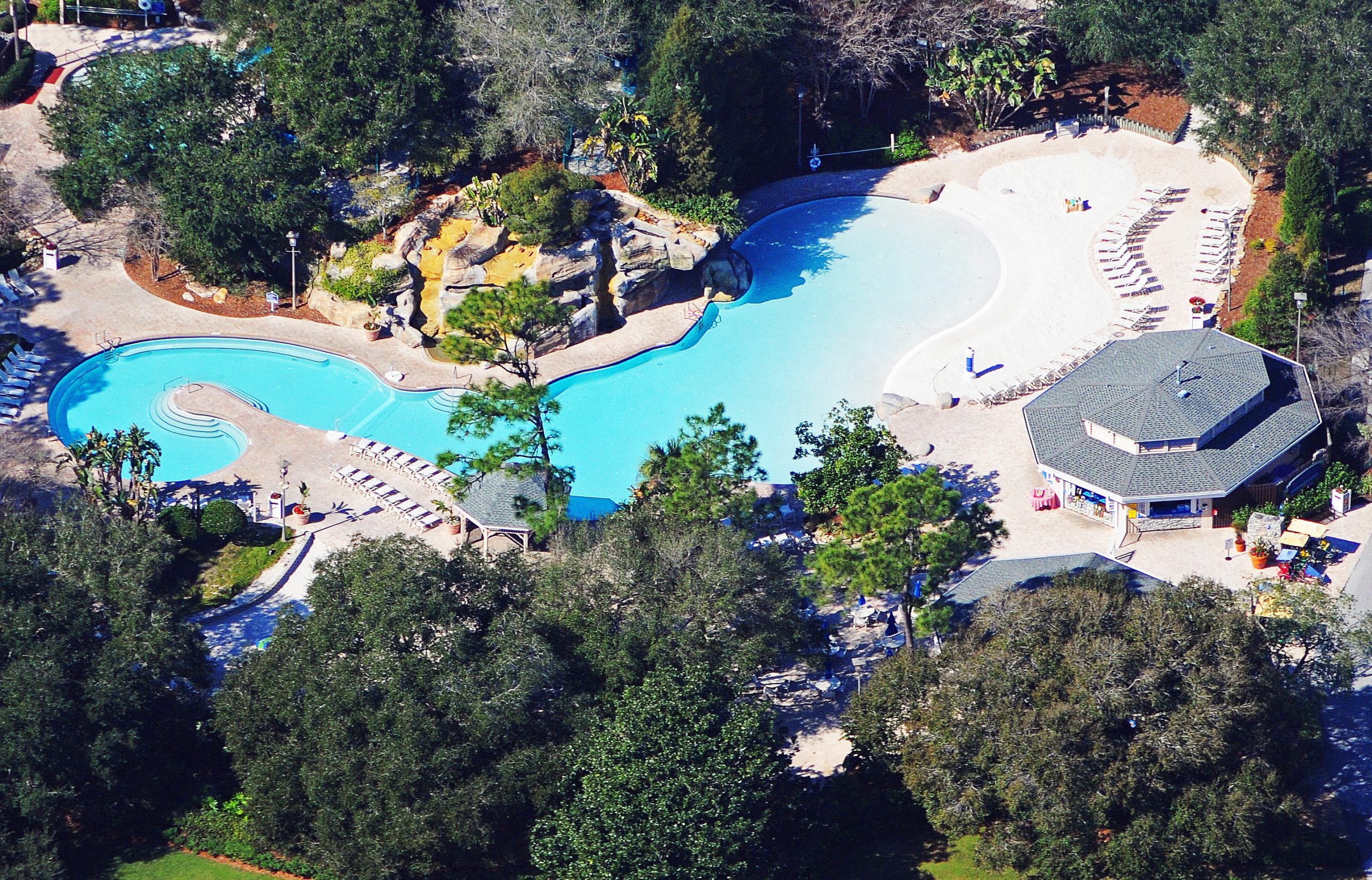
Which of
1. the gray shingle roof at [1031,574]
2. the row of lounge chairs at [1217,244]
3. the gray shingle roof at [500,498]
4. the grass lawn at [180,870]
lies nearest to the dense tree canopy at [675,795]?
the gray shingle roof at [1031,574]

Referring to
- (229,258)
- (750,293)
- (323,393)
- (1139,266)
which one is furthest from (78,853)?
(1139,266)

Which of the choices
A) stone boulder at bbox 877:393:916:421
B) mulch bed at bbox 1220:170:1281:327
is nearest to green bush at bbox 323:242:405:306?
stone boulder at bbox 877:393:916:421

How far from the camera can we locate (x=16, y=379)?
208ft

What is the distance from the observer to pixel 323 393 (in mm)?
64750

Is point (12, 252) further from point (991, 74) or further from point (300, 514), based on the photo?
point (991, 74)

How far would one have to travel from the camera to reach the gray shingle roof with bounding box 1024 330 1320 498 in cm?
5519

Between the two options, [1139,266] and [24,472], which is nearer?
[24,472]

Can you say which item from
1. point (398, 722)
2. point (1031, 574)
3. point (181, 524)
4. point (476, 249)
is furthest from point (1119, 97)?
point (398, 722)

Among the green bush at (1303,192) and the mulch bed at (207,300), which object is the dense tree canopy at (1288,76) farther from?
the mulch bed at (207,300)

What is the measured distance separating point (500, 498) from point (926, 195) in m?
26.9

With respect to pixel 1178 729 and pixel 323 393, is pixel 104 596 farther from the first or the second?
pixel 1178 729

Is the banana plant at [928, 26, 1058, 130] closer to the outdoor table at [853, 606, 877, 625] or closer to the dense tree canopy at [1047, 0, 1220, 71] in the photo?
the dense tree canopy at [1047, 0, 1220, 71]

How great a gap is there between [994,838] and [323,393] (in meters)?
31.7

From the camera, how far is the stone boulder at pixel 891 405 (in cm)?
6200
